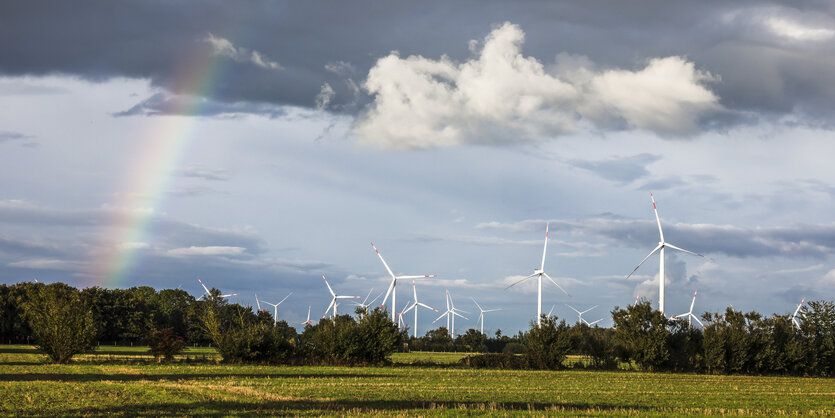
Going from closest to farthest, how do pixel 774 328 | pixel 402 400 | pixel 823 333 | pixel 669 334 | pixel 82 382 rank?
pixel 402 400 → pixel 82 382 → pixel 669 334 → pixel 774 328 → pixel 823 333

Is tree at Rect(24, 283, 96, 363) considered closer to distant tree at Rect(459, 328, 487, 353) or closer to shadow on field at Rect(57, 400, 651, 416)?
shadow on field at Rect(57, 400, 651, 416)

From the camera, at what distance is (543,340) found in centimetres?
8894

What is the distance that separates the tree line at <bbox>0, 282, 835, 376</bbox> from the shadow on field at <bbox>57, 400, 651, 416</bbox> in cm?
4102

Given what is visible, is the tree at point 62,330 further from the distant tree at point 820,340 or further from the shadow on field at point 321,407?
the distant tree at point 820,340

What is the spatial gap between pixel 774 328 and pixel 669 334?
72.1 ft

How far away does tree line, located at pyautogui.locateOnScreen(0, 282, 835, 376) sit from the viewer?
236ft

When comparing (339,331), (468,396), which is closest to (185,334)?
(339,331)

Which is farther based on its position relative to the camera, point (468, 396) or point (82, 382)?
point (82, 382)

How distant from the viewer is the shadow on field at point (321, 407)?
103ft

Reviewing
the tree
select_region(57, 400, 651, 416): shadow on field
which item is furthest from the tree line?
select_region(57, 400, 651, 416): shadow on field

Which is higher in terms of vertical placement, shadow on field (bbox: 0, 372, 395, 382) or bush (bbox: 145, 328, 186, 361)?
bush (bbox: 145, 328, 186, 361)

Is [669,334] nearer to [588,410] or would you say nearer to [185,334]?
[588,410]

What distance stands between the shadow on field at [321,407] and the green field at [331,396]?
0.15 ft

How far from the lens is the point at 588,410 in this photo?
35.4 m
